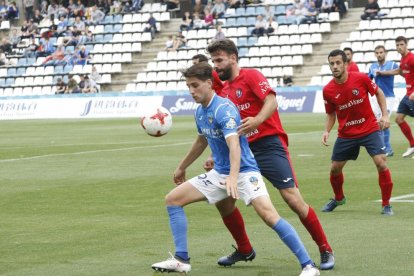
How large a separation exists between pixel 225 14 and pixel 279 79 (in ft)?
26.8

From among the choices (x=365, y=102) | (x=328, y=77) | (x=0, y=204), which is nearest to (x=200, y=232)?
(x=365, y=102)

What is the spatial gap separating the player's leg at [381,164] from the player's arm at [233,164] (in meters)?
4.71

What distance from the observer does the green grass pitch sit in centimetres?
923

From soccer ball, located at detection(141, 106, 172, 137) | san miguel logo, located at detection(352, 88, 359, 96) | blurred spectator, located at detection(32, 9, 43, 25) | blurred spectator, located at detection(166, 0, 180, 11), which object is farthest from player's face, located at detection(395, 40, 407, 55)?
blurred spectator, located at detection(32, 9, 43, 25)

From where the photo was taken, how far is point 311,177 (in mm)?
17359

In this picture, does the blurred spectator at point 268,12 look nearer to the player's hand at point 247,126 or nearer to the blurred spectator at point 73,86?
the blurred spectator at point 73,86

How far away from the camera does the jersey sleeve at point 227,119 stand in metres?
8.26

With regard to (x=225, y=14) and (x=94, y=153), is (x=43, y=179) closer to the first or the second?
(x=94, y=153)

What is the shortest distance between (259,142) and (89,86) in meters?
40.9

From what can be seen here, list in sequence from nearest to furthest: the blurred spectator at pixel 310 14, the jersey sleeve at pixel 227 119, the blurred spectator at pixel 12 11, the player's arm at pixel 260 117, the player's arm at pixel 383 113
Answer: the jersey sleeve at pixel 227 119
the player's arm at pixel 260 117
the player's arm at pixel 383 113
the blurred spectator at pixel 310 14
the blurred spectator at pixel 12 11

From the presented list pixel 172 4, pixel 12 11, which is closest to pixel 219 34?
pixel 172 4

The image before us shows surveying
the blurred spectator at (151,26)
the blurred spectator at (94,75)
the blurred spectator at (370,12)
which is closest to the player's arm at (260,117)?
the blurred spectator at (370,12)

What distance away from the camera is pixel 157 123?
42.0 feet

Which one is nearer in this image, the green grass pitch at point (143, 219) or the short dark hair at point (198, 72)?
the short dark hair at point (198, 72)
